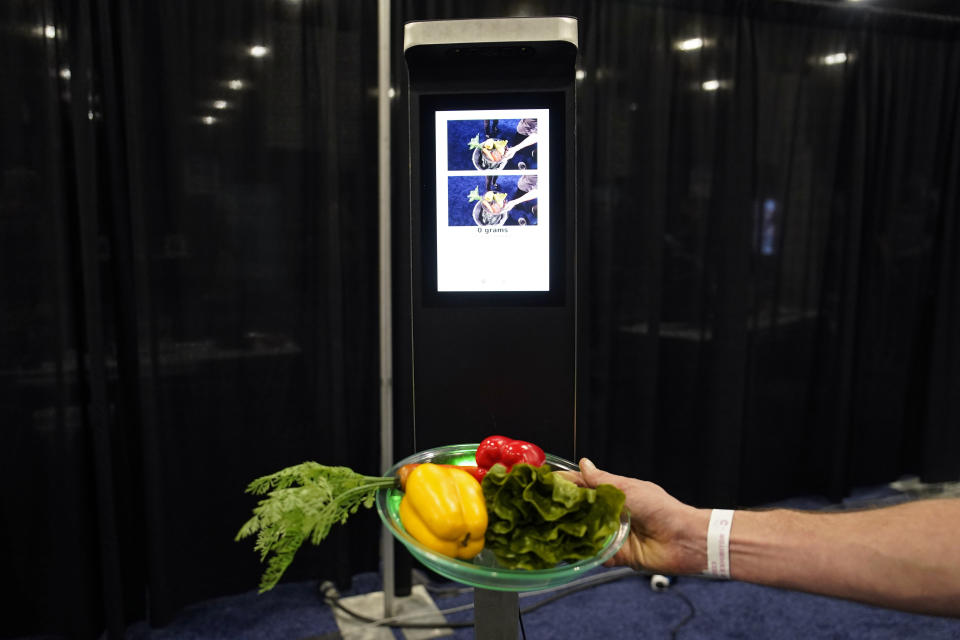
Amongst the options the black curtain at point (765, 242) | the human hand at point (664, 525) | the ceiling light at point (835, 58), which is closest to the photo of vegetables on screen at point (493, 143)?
the human hand at point (664, 525)

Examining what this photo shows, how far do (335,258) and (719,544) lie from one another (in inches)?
68.3

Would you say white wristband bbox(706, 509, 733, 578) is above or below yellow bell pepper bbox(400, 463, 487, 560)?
below

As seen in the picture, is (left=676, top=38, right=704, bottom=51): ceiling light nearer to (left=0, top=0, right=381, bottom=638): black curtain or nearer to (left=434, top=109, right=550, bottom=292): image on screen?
(left=0, top=0, right=381, bottom=638): black curtain

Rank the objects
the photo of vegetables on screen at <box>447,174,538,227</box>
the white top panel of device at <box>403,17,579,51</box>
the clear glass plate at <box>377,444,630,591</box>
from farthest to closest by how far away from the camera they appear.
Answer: the photo of vegetables on screen at <box>447,174,538,227</box> < the white top panel of device at <box>403,17,579,51</box> < the clear glass plate at <box>377,444,630,591</box>

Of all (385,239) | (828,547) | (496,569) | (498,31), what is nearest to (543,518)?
(496,569)

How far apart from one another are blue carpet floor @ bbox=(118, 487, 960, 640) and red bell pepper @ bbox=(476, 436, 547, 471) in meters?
1.31

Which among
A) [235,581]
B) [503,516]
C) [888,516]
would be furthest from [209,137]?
[888,516]

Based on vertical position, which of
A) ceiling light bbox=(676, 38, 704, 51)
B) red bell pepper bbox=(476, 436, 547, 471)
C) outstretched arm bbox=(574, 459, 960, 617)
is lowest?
outstretched arm bbox=(574, 459, 960, 617)

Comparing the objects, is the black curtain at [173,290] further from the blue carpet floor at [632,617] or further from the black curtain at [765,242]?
the black curtain at [765,242]

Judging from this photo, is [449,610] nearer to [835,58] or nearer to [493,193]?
[493,193]

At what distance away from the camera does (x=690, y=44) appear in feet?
9.39

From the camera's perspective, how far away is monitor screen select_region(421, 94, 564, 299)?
5.06 feet

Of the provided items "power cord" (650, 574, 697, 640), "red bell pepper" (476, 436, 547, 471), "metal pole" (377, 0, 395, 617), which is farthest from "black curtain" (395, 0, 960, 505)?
"red bell pepper" (476, 436, 547, 471)

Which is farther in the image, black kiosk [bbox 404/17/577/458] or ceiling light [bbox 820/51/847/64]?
ceiling light [bbox 820/51/847/64]
